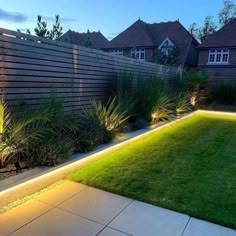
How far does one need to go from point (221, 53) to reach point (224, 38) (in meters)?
1.18

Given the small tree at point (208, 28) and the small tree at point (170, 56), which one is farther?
the small tree at point (208, 28)

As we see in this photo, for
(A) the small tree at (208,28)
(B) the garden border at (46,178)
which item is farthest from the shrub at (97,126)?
(A) the small tree at (208,28)

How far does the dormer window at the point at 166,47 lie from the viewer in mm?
21327

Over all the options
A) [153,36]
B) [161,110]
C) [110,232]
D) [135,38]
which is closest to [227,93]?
[161,110]

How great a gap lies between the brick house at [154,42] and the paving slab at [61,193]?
1893 centimetres

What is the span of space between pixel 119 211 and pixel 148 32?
22958 mm

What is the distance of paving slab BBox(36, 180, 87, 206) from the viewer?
2.70 m

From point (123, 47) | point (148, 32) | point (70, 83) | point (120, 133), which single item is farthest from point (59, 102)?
point (148, 32)

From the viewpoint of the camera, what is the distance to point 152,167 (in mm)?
3740

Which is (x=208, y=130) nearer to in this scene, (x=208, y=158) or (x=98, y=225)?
(x=208, y=158)

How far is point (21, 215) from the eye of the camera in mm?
2355

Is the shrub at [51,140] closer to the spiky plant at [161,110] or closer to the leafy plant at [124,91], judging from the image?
the leafy plant at [124,91]

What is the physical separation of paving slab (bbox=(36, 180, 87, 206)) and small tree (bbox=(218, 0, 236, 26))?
33692 mm

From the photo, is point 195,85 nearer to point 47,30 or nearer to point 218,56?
point 47,30
